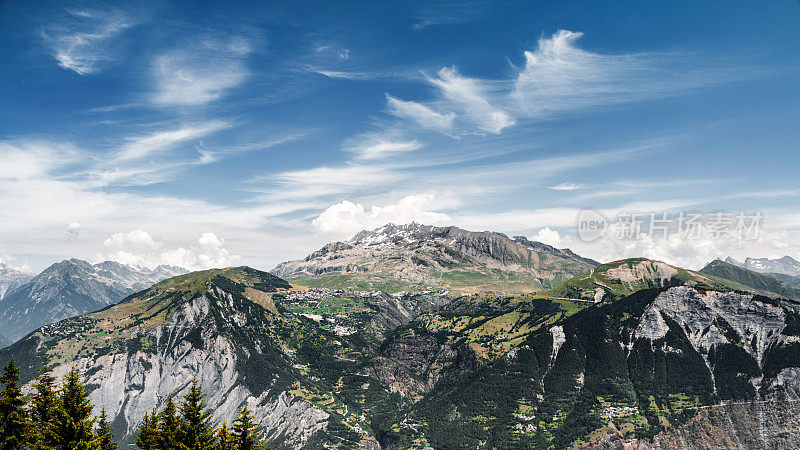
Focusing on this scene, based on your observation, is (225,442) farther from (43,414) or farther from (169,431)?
(43,414)

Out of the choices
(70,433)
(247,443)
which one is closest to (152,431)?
(70,433)

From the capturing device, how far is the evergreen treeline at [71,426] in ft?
142

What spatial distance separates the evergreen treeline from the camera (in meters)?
43.4

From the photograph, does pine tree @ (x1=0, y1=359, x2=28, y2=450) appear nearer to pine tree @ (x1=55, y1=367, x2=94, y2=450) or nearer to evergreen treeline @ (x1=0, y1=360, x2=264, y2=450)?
evergreen treeline @ (x1=0, y1=360, x2=264, y2=450)

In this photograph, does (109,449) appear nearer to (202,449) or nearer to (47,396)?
(47,396)

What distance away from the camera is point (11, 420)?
1766 inches

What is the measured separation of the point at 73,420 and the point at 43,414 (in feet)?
17.3

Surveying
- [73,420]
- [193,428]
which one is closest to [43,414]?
[73,420]

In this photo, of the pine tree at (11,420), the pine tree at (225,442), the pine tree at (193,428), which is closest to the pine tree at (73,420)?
the pine tree at (11,420)

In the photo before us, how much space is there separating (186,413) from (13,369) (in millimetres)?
20409

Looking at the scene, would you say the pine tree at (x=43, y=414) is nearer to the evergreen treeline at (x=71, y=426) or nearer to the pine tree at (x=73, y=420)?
the evergreen treeline at (x=71, y=426)

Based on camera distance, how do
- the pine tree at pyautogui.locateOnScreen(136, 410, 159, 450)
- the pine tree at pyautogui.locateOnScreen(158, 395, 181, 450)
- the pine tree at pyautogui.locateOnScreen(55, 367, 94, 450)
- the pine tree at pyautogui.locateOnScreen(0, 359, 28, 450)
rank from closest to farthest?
the pine tree at pyautogui.locateOnScreen(55, 367, 94, 450) → the pine tree at pyautogui.locateOnScreen(0, 359, 28, 450) → the pine tree at pyautogui.locateOnScreen(158, 395, 181, 450) → the pine tree at pyautogui.locateOnScreen(136, 410, 159, 450)

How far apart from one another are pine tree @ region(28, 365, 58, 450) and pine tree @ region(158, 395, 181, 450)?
999 centimetres

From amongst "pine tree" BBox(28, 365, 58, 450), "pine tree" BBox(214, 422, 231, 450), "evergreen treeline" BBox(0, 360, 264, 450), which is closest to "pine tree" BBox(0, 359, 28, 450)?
"evergreen treeline" BBox(0, 360, 264, 450)
